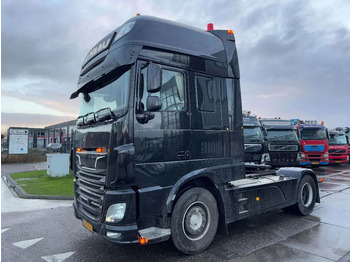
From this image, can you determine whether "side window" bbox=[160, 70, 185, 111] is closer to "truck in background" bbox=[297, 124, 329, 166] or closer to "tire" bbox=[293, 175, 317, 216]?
"tire" bbox=[293, 175, 317, 216]

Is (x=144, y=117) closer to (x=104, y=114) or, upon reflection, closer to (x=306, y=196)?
(x=104, y=114)

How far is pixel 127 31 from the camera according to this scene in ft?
12.7

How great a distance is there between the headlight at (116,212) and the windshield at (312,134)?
14926mm

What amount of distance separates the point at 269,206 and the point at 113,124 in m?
3.48

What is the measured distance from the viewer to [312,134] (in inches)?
627

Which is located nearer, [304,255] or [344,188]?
[304,255]

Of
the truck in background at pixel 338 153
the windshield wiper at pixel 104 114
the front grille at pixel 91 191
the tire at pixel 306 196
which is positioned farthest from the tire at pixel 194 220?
the truck in background at pixel 338 153

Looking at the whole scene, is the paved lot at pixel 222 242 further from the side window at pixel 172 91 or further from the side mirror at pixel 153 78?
the side mirror at pixel 153 78

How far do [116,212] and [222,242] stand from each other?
6.91ft

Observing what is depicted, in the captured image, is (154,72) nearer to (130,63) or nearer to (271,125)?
(130,63)

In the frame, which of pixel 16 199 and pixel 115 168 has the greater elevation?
pixel 115 168

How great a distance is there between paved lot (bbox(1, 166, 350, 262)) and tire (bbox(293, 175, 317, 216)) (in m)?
0.18

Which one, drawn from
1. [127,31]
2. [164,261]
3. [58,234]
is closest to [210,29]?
[127,31]

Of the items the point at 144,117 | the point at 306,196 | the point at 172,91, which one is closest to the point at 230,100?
the point at 172,91
